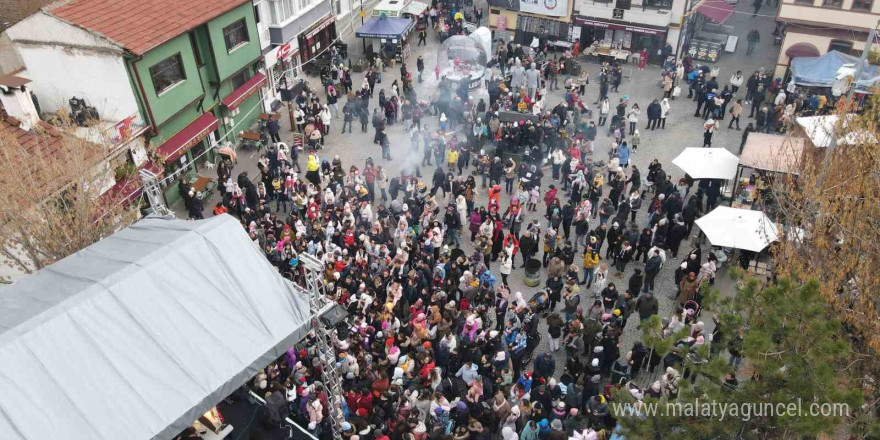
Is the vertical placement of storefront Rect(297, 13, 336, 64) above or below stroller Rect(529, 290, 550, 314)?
above

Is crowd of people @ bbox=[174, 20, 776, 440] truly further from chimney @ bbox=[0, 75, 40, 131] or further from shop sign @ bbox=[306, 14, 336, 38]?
chimney @ bbox=[0, 75, 40, 131]

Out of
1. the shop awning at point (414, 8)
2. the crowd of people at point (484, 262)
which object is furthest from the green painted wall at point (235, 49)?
the shop awning at point (414, 8)

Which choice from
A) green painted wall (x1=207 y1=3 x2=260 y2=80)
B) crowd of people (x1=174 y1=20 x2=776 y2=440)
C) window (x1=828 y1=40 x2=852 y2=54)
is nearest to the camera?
crowd of people (x1=174 y1=20 x2=776 y2=440)

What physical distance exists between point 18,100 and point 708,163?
65.9 ft

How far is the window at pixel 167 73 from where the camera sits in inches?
830

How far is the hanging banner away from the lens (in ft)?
109

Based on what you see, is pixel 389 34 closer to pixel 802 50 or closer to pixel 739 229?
pixel 802 50

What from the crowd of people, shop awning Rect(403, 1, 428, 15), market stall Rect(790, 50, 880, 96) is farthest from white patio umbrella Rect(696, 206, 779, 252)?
shop awning Rect(403, 1, 428, 15)

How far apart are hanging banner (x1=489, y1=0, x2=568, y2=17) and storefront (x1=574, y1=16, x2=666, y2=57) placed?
91cm

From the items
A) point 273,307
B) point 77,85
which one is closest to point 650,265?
point 273,307

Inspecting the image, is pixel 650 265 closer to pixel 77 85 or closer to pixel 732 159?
pixel 732 159

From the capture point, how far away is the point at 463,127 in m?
26.0

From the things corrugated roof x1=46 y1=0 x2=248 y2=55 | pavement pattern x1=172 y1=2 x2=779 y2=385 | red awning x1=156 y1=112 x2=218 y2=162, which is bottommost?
pavement pattern x1=172 y1=2 x2=779 y2=385

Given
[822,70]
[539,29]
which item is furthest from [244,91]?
[822,70]
